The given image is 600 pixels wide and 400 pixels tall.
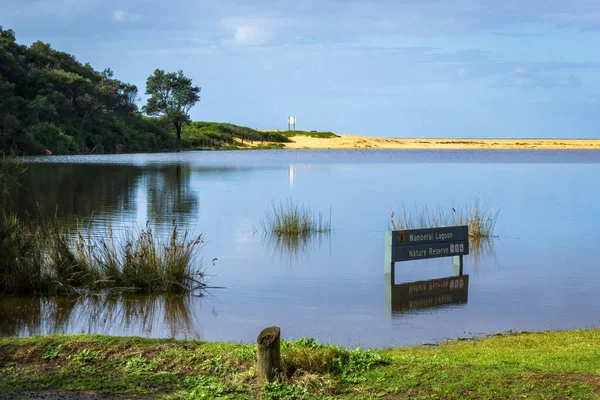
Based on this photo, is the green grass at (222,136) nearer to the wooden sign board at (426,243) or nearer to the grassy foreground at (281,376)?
the wooden sign board at (426,243)

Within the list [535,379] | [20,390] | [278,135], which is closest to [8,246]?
[20,390]

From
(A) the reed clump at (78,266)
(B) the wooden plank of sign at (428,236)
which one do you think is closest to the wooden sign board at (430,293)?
(B) the wooden plank of sign at (428,236)

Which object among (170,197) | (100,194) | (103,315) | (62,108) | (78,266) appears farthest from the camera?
(62,108)

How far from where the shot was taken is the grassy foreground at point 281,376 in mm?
6836

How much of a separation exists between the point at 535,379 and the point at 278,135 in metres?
126

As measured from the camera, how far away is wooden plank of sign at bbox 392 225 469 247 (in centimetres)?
1429

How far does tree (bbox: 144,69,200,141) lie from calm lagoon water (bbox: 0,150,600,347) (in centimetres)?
7083

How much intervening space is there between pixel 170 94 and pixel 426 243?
9743 centimetres

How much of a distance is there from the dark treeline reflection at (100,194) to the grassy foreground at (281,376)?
12707mm

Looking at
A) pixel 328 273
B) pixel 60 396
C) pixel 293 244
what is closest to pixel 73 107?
pixel 293 244

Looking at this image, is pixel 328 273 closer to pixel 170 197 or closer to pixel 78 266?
pixel 78 266

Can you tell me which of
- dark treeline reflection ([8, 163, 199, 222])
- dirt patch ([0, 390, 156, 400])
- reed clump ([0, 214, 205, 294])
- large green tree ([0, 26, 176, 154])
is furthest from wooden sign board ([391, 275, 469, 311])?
large green tree ([0, 26, 176, 154])

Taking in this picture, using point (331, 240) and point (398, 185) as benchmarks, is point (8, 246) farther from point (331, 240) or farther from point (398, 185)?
point (398, 185)

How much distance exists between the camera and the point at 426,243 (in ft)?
47.9
